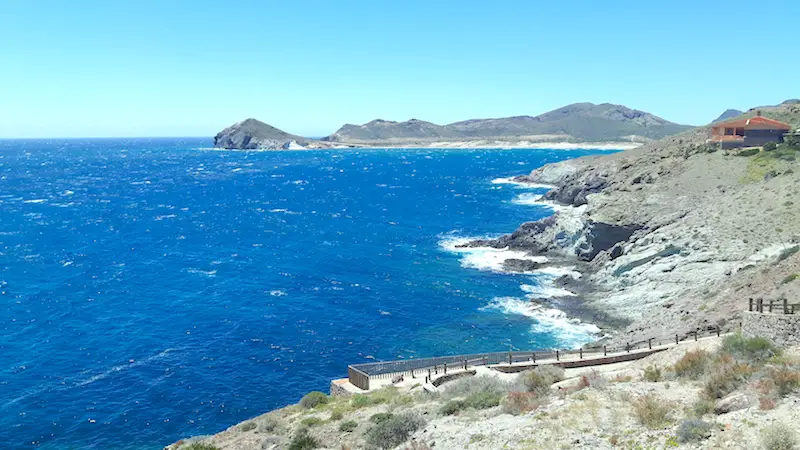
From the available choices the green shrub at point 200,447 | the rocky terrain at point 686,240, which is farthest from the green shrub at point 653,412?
the rocky terrain at point 686,240

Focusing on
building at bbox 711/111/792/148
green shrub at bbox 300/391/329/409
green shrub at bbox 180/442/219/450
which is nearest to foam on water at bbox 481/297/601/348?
green shrub at bbox 300/391/329/409

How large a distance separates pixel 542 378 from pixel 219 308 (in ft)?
112

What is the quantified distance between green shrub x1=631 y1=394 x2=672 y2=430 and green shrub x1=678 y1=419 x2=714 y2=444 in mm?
1013

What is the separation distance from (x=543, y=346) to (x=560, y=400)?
2230 cm

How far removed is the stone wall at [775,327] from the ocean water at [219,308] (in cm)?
1721

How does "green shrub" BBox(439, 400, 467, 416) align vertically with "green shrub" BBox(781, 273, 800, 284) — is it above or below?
below

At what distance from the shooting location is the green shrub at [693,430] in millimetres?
14453

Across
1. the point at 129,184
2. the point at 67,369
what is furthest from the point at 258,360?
the point at 129,184

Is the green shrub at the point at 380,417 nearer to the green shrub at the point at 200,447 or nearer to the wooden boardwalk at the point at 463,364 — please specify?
the green shrub at the point at 200,447

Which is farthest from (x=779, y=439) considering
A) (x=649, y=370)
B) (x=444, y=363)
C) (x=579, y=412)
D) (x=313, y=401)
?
(x=313, y=401)

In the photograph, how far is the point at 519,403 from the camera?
64.0 feet

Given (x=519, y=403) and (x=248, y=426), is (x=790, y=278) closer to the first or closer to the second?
(x=519, y=403)

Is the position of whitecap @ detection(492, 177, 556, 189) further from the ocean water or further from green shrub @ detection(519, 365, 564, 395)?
green shrub @ detection(519, 365, 564, 395)

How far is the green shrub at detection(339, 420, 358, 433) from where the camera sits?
70.2 feet
